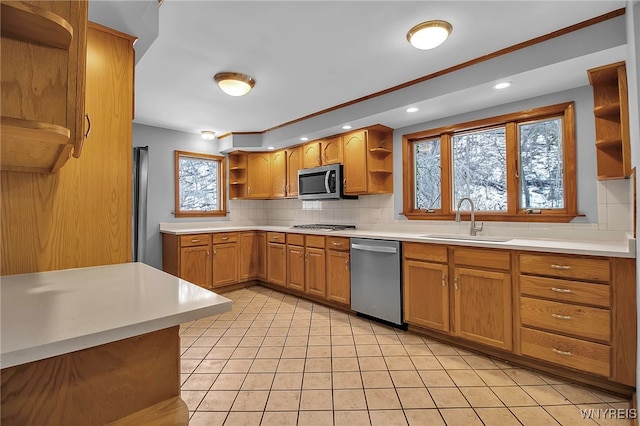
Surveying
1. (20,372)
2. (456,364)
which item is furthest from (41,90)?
(456,364)

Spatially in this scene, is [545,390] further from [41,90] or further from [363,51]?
[41,90]

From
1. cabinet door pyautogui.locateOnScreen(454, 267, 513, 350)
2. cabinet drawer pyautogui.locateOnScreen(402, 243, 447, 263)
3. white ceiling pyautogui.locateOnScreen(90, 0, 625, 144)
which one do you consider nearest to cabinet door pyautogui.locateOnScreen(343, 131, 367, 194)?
white ceiling pyautogui.locateOnScreen(90, 0, 625, 144)

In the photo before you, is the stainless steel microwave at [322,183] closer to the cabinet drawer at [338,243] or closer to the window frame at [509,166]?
the cabinet drawer at [338,243]

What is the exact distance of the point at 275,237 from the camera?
14.0 feet

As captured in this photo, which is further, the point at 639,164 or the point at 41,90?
the point at 639,164

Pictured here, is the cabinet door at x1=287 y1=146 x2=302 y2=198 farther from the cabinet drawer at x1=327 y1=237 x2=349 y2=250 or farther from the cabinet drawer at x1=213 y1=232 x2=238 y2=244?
the cabinet drawer at x1=327 y1=237 x2=349 y2=250

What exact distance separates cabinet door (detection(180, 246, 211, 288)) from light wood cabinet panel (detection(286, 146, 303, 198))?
4.71 feet

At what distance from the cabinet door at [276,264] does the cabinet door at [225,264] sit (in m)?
0.48

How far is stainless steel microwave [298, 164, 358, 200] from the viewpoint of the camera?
379 centimetres

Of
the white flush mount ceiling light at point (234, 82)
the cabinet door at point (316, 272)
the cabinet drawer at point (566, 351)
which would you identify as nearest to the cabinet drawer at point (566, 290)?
the cabinet drawer at point (566, 351)

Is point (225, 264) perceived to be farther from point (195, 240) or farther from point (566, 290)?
point (566, 290)

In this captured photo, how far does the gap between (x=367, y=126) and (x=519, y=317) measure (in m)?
2.38

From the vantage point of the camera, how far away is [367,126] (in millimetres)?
3506

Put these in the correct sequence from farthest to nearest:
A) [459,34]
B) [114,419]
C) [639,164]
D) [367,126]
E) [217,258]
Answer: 1. [217,258]
2. [367,126]
3. [459,34]
4. [639,164]
5. [114,419]
